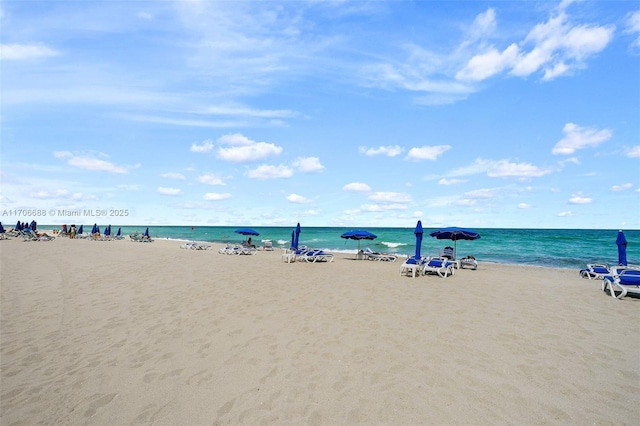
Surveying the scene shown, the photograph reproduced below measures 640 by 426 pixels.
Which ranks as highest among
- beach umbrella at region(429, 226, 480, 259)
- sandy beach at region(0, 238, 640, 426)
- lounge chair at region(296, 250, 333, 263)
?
beach umbrella at region(429, 226, 480, 259)

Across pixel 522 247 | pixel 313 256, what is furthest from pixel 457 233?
pixel 522 247

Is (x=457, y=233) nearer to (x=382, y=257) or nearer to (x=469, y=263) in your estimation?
(x=469, y=263)

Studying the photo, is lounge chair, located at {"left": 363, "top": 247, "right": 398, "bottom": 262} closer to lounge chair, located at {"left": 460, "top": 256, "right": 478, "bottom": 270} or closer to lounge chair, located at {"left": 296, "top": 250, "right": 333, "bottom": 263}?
lounge chair, located at {"left": 296, "top": 250, "right": 333, "bottom": 263}

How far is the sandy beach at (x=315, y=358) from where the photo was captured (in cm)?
366

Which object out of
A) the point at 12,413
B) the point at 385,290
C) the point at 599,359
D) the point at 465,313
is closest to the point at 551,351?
the point at 599,359

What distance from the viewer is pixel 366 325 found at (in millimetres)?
6277

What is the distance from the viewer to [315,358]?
15.9 ft

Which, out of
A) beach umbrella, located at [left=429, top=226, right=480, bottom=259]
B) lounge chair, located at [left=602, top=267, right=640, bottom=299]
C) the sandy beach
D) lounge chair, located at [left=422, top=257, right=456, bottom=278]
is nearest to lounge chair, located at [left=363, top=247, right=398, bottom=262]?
beach umbrella, located at [left=429, top=226, right=480, bottom=259]

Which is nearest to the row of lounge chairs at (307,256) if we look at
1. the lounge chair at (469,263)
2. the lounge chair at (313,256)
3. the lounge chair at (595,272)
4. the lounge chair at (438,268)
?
the lounge chair at (313,256)

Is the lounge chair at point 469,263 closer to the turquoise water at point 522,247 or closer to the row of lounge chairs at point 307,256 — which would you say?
the row of lounge chairs at point 307,256

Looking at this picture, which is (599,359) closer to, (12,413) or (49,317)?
(12,413)

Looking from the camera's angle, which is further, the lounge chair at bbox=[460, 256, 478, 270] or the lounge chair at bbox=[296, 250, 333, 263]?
the lounge chair at bbox=[296, 250, 333, 263]

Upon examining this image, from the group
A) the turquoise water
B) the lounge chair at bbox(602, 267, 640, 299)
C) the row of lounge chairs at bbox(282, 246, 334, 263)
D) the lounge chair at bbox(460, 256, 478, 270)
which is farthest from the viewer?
the turquoise water

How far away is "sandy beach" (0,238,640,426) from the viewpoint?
366cm
